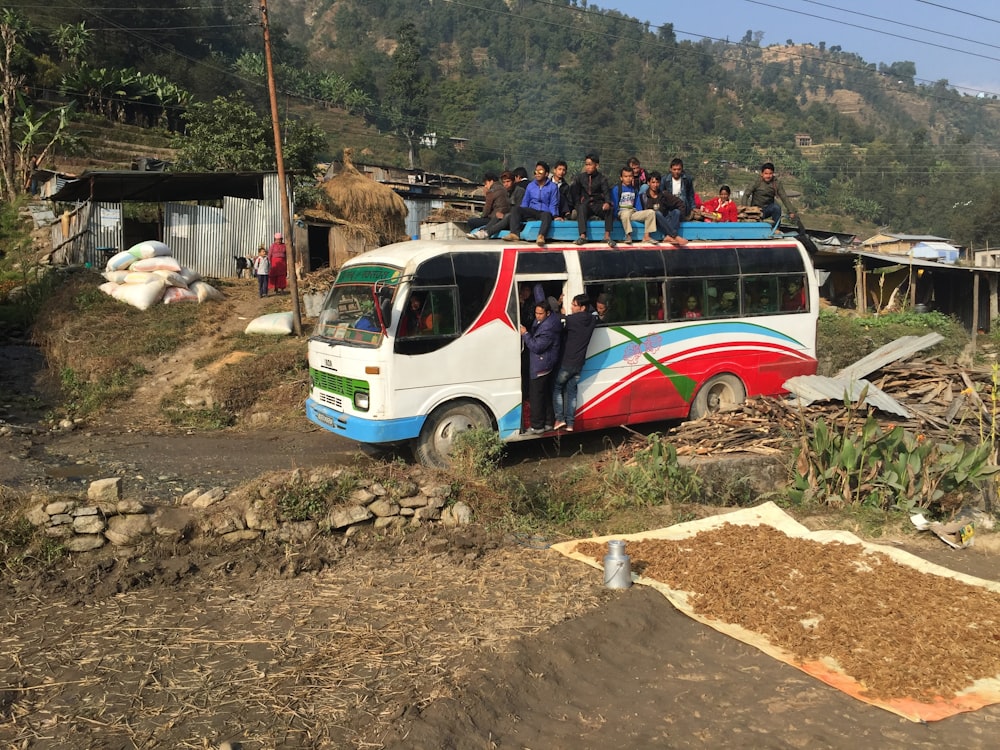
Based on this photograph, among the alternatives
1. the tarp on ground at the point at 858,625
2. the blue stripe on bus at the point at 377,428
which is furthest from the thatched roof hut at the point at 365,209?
the tarp on ground at the point at 858,625

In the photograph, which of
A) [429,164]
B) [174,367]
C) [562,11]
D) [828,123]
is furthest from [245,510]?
[562,11]

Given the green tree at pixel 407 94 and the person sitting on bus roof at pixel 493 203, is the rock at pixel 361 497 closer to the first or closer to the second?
the person sitting on bus roof at pixel 493 203

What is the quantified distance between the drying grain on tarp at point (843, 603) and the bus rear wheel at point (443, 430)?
2.95 meters

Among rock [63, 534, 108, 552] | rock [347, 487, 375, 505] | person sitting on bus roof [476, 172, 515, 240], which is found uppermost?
person sitting on bus roof [476, 172, 515, 240]

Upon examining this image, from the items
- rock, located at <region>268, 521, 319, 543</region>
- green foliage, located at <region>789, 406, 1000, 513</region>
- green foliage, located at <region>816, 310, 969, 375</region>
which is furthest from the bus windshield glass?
green foliage, located at <region>816, 310, 969, 375</region>

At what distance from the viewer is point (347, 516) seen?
6375 mm

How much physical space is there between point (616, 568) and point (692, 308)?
19.7 feet

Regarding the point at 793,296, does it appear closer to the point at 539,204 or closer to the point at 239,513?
the point at 539,204

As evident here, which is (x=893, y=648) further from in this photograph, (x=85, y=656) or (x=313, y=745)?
(x=85, y=656)

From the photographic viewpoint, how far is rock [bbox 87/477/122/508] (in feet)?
19.9

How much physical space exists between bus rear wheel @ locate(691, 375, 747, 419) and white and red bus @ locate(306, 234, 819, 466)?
0.02 metres

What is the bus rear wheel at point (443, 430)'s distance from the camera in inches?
345

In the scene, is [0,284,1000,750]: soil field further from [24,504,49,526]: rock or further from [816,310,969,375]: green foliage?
[816,310,969,375]: green foliage

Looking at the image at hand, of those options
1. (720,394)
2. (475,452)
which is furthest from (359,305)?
(720,394)
